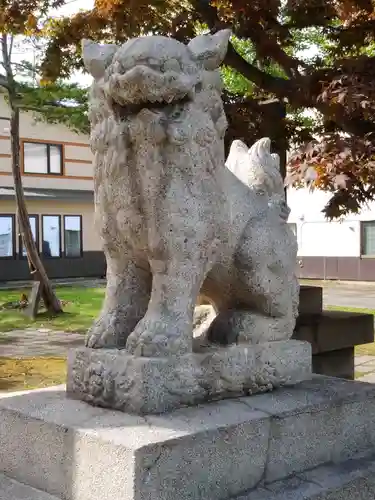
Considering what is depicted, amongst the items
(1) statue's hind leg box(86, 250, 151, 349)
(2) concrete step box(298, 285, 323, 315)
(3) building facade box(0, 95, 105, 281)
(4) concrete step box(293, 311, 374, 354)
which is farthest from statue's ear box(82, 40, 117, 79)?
(3) building facade box(0, 95, 105, 281)

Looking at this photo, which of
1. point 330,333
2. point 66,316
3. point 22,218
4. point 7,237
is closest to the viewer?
point 330,333

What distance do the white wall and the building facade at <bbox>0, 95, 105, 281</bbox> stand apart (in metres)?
6.24

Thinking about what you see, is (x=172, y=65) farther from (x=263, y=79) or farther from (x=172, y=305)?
(x=263, y=79)

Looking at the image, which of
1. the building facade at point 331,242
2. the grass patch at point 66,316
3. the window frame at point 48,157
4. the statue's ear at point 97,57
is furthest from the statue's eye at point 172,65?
the window frame at point 48,157

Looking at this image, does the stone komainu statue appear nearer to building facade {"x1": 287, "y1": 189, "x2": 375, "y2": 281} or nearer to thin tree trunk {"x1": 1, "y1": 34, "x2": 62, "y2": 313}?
thin tree trunk {"x1": 1, "y1": 34, "x2": 62, "y2": 313}

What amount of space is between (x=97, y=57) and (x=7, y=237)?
56.6 ft

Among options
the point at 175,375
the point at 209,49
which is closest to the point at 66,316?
the point at 175,375

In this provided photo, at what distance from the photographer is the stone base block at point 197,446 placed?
6.51 feet

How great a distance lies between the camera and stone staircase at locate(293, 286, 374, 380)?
5430 mm

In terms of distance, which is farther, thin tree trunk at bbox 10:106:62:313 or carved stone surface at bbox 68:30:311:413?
thin tree trunk at bbox 10:106:62:313

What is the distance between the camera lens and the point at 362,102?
452cm

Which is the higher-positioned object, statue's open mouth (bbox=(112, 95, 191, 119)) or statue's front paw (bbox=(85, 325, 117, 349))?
statue's open mouth (bbox=(112, 95, 191, 119))

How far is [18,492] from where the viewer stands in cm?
226

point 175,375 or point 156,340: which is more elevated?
point 156,340
